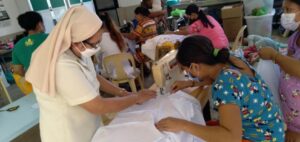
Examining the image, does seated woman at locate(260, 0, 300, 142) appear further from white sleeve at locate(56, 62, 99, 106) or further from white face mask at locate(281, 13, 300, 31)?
white sleeve at locate(56, 62, 99, 106)

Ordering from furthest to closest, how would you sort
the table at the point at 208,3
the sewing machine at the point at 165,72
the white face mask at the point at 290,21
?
the table at the point at 208,3
the white face mask at the point at 290,21
the sewing machine at the point at 165,72

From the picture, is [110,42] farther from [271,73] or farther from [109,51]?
[271,73]

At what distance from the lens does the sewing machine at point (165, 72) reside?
4.47ft

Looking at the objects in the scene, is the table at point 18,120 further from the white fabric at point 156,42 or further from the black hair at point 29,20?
the white fabric at point 156,42

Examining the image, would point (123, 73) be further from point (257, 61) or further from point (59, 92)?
point (59, 92)

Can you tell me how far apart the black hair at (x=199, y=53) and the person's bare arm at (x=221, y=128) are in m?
0.22

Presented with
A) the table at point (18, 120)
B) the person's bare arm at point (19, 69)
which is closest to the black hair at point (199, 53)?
the table at point (18, 120)

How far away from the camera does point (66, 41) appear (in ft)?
3.52

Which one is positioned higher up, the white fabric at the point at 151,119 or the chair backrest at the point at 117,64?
the white fabric at the point at 151,119

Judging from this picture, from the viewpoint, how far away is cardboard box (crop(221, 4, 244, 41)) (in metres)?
4.85

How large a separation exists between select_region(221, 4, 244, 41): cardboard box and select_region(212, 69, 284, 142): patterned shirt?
160 inches

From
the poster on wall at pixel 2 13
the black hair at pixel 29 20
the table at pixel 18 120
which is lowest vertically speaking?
the table at pixel 18 120

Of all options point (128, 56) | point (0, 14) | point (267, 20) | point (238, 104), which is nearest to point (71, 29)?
point (238, 104)

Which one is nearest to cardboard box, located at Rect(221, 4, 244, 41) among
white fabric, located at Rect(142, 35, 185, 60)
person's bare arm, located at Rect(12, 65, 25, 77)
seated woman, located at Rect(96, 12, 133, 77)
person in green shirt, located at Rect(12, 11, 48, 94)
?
white fabric, located at Rect(142, 35, 185, 60)
